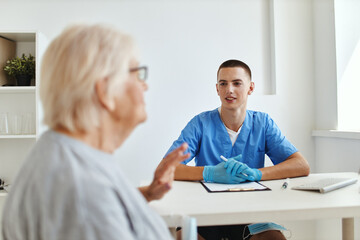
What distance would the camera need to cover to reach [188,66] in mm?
2682

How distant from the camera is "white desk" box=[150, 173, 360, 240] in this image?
40.5 inches

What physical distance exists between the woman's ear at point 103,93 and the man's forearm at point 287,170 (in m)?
1.07

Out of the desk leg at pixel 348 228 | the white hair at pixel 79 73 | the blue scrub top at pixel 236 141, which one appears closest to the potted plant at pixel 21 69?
the blue scrub top at pixel 236 141

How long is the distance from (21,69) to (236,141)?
161 cm

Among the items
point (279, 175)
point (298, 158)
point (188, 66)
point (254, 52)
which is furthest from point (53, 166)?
point (254, 52)

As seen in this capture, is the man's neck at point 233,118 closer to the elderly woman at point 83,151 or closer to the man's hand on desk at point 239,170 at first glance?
the man's hand on desk at point 239,170

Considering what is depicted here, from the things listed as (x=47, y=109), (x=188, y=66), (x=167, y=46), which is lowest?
(x=47, y=109)

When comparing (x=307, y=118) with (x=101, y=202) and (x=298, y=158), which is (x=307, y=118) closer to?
(x=298, y=158)

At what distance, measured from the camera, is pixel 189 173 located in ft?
5.06

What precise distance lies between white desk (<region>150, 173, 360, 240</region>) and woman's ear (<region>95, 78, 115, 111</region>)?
1.66ft

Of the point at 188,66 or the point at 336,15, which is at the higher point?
the point at 336,15

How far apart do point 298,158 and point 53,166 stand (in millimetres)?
1363

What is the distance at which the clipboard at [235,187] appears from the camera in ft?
4.32

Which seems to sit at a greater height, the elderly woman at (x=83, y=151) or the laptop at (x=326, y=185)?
the elderly woman at (x=83, y=151)
